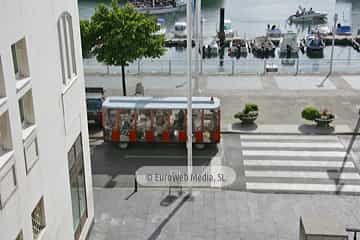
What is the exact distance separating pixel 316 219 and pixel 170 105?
34.3ft

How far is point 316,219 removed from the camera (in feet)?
46.9

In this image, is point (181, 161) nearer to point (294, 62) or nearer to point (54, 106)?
point (54, 106)

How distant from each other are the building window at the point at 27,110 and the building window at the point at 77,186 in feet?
11.3

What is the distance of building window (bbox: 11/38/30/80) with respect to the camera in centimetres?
1127

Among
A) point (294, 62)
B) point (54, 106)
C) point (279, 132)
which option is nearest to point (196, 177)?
point (279, 132)

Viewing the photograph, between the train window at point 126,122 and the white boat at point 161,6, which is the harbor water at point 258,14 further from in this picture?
the train window at point 126,122

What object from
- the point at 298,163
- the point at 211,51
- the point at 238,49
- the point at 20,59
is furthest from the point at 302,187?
the point at 238,49

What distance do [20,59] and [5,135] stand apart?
1825 millimetres

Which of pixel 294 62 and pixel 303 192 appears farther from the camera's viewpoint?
pixel 294 62

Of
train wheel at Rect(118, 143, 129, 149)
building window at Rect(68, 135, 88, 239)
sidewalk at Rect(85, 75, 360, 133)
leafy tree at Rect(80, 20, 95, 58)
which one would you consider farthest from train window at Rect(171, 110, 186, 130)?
leafy tree at Rect(80, 20, 95, 58)

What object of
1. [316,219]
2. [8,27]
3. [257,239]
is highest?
[8,27]

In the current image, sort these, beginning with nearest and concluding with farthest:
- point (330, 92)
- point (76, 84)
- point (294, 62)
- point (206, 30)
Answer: point (76, 84)
point (330, 92)
point (294, 62)
point (206, 30)

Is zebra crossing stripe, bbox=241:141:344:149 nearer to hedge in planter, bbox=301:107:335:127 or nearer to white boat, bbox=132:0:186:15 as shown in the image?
hedge in planter, bbox=301:107:335:127

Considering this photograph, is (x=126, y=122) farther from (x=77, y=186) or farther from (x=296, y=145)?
(x=296, y=145)
